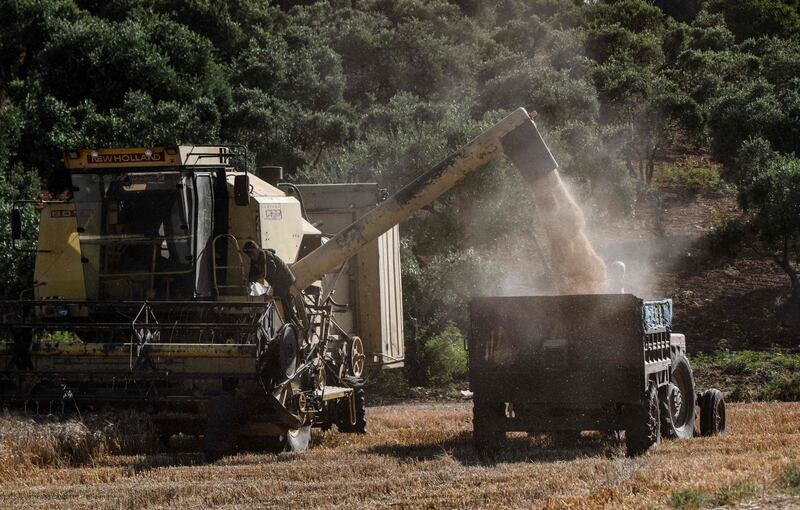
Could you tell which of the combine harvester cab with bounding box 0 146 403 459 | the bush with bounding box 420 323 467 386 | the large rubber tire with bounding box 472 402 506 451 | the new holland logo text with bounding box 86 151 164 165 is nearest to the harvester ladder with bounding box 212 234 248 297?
the combine harvester cab with bounding box 0 146 403 459

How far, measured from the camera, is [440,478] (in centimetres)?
952

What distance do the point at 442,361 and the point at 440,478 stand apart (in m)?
14.1

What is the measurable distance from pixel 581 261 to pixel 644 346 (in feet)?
7.52

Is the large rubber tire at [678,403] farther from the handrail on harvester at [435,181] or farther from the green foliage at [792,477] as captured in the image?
the green foliage at [792,477]

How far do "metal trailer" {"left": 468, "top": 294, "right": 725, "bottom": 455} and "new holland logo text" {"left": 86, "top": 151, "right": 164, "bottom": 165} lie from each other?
162 inches

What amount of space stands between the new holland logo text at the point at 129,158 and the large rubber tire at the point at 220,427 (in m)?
3.16

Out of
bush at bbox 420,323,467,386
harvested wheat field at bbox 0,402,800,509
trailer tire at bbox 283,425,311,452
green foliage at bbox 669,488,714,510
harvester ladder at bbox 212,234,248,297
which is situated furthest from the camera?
bush at bbox 420,323,467,386

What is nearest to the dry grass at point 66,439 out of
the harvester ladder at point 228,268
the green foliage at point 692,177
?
the harvester ladder at point 228,268

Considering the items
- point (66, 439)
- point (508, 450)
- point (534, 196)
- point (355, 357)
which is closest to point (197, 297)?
point (66, 439)

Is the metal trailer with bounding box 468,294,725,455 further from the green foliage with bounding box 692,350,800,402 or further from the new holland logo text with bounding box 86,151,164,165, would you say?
the green foliage with bounding box 692,350,800,402

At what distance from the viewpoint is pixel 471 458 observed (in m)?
11.1

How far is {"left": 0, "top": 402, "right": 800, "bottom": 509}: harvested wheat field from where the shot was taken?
826cm

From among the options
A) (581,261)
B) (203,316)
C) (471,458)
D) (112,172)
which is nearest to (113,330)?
(203,316)

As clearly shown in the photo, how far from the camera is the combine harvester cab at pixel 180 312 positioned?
1191 centimetres
